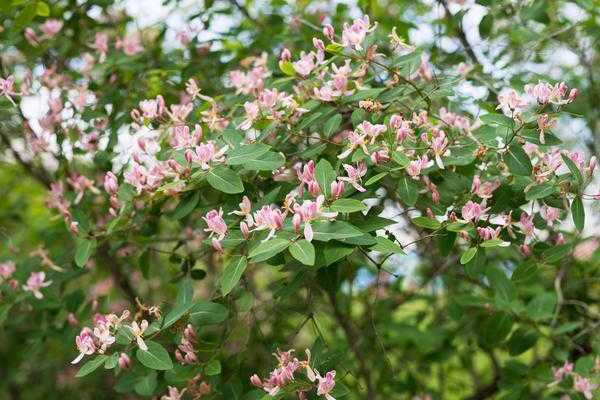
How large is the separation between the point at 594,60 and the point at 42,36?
2.49m

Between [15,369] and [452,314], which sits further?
[15,369]

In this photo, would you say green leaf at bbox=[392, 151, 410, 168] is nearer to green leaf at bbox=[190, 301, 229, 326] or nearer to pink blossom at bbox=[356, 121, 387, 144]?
pink blossom at bbox=[356, 121, 387, 144]

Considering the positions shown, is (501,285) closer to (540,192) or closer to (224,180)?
(540,192)

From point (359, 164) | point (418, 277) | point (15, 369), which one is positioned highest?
point (359, 164)

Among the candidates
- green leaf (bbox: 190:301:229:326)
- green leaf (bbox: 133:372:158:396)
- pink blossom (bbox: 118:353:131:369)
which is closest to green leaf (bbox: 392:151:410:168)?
green leaf (bbox: 190:301:229:326)

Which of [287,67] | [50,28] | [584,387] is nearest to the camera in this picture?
[287,67]

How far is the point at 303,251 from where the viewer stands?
1.61 m

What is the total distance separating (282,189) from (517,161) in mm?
615

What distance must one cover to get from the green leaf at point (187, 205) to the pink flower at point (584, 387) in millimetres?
1285

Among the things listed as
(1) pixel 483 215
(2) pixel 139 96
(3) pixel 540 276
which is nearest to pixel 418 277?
(3) pixel 540 276

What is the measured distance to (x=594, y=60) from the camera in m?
3.65

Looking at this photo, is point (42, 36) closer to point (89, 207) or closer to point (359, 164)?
point (89, 207)

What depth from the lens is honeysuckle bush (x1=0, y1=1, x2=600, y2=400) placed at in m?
1.86

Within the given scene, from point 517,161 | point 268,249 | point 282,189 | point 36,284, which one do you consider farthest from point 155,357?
point 517,161
